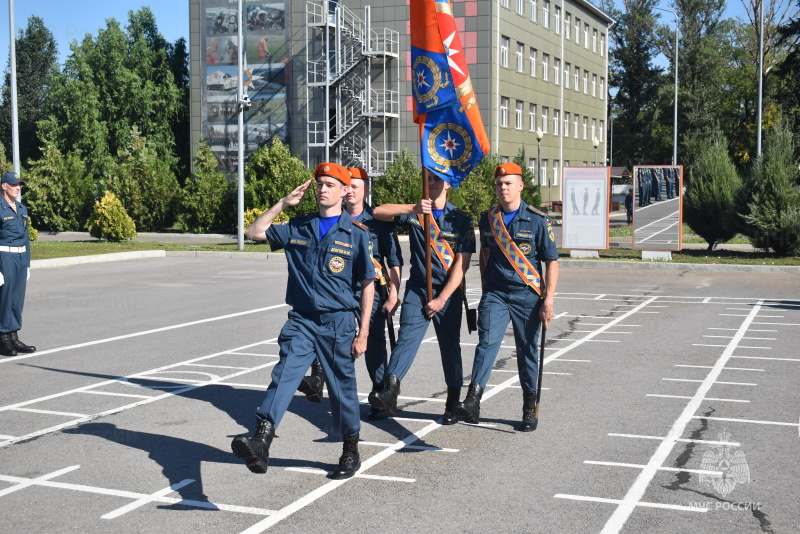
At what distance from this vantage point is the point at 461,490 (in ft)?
18.6

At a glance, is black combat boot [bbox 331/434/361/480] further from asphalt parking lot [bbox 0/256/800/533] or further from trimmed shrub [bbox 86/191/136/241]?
trimmed shrub [bbox 86/191/136/241]

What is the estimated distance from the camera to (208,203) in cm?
3784

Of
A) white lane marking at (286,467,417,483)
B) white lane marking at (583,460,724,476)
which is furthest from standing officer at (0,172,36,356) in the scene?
white lane marking at (583,460,724,476)

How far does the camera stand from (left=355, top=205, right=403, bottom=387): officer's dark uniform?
24.8 ft

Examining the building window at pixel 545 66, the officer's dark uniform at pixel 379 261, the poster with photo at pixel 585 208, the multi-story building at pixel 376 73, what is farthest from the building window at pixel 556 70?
the officer's dark uniform at pixel 379 261

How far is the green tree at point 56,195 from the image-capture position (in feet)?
132

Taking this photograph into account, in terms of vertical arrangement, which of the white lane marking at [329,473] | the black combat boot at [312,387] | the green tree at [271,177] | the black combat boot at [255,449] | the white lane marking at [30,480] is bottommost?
the white lane marking at [30,480]

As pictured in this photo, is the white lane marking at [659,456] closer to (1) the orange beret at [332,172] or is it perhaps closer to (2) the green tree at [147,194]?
(1) the orange beret at [332,172]

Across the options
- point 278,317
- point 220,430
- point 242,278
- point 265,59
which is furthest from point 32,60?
point 220,430

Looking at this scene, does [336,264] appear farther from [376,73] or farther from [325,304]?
[376,73]

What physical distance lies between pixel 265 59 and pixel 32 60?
40.3m

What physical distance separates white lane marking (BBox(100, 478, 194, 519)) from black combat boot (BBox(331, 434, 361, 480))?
0.92 m

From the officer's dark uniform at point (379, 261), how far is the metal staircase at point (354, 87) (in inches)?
1637

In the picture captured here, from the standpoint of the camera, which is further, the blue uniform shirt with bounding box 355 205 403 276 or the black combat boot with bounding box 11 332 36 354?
the black combat boot with bounding box 11 332 36 354
